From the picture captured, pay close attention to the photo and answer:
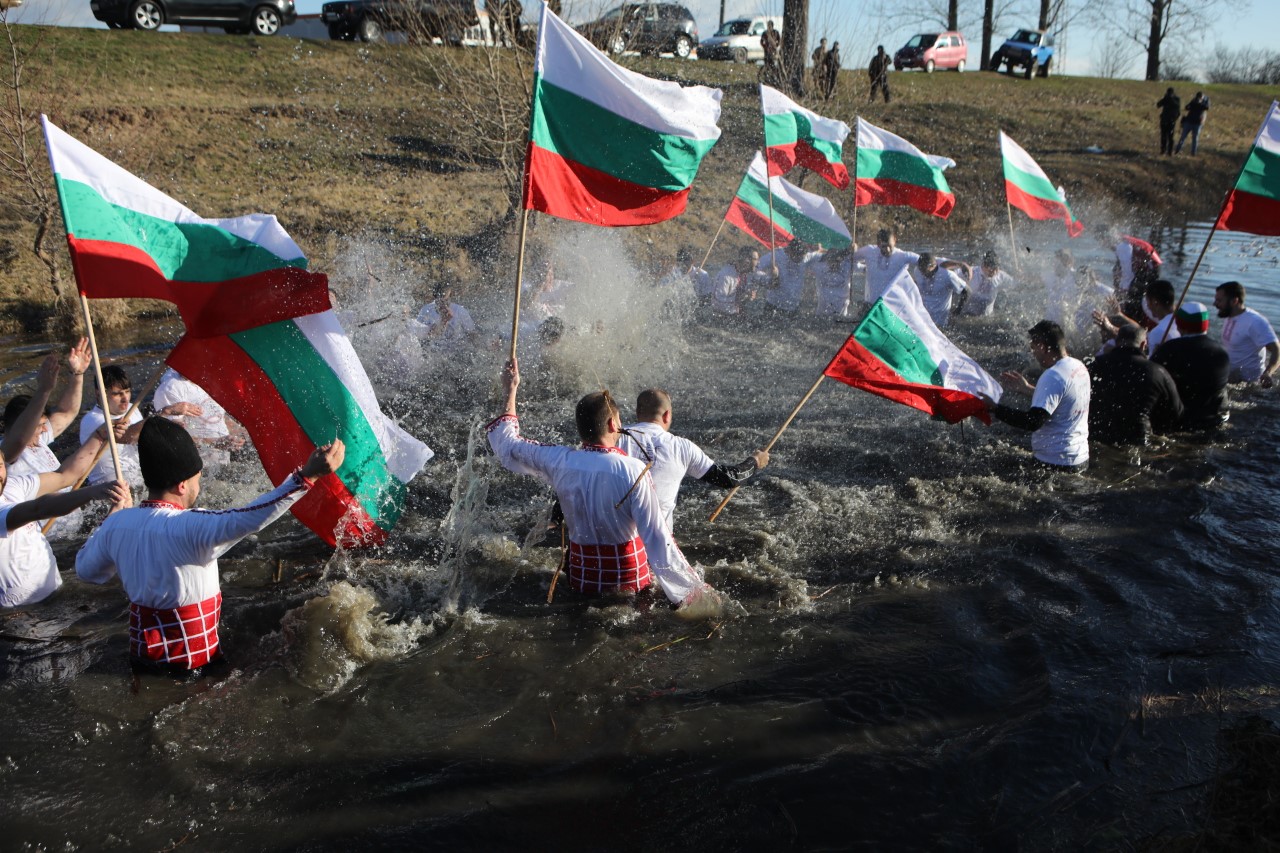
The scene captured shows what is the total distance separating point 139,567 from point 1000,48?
155ft

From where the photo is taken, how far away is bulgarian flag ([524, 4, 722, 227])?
609cm

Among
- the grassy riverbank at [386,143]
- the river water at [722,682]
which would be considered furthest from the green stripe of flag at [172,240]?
the grassy riverbank at [386,143]

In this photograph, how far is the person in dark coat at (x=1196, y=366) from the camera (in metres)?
9.65

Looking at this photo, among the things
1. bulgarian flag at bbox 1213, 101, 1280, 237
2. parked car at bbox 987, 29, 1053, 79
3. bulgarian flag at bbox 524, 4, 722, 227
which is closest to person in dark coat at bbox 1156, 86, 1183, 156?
parked car at bbox 987, 29, 1053, 79

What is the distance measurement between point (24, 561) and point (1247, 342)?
40.0 feet

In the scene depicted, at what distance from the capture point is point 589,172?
6.33 metres

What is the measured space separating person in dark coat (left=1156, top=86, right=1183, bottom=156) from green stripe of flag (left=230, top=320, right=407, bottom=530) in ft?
116

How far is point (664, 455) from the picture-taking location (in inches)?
225

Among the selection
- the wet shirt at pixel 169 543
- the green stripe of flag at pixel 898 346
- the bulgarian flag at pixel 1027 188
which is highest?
the bulgarian flag at pixel 1027 188

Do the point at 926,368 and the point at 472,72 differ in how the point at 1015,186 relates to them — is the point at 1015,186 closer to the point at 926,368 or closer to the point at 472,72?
the point at 926,368

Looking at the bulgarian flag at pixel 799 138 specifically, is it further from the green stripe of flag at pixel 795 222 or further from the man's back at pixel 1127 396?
the man's back at pixel 1127 396

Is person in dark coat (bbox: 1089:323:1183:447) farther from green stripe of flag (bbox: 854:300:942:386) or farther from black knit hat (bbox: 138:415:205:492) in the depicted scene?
black knit hat (bbox: 138:415:205:492)

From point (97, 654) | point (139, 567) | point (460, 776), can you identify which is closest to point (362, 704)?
point (460, 776)

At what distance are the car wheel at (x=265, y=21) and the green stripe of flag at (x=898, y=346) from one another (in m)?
28.2
